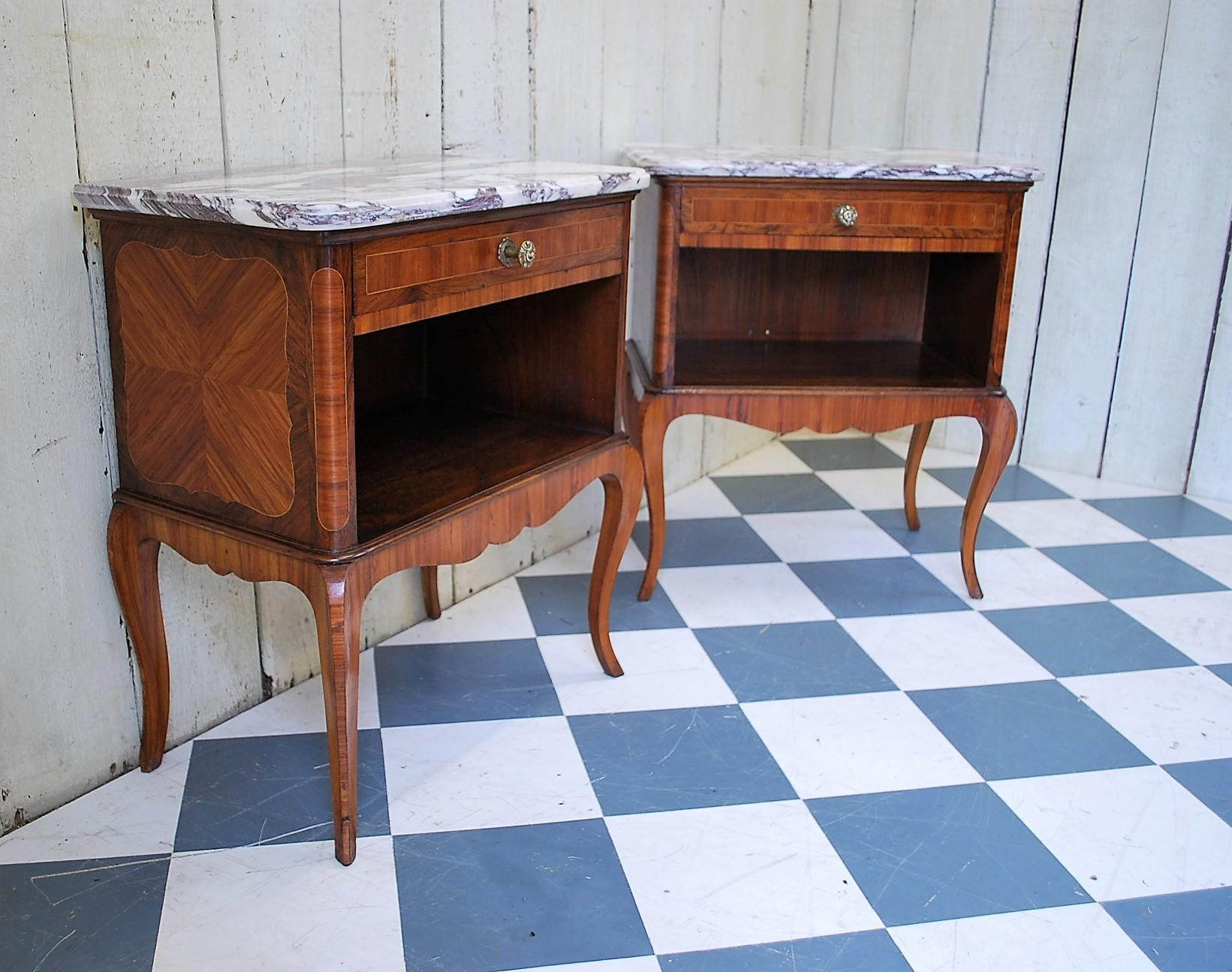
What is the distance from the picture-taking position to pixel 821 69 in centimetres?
326

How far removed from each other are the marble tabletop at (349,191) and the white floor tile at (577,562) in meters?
0.93

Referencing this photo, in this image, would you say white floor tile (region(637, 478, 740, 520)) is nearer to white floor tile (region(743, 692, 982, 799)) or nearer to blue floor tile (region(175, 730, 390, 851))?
white floor tile (region(743, 692, 982, 799))

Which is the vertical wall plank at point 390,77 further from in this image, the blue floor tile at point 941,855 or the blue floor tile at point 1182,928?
the blue floor tile at point 1182,928

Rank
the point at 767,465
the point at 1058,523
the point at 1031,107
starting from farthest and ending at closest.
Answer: the point at 767,465
the point at 1031,107
the point at 1058,523

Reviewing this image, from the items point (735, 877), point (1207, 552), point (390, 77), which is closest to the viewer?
point (735, 877)

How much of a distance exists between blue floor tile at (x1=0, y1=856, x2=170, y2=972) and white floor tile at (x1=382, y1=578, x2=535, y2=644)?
0.71 metres

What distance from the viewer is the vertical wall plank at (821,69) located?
319 cm

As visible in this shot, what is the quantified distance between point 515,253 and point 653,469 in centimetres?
76

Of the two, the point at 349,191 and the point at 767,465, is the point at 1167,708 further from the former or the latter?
the point at 349,191

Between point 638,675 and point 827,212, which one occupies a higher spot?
point 827,212

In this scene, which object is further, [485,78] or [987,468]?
[987,468]

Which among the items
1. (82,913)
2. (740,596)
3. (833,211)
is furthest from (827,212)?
(82,913)

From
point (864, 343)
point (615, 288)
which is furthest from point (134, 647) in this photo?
point (864, 343)

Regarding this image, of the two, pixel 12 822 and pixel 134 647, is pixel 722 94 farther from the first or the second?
pixel 12 822
